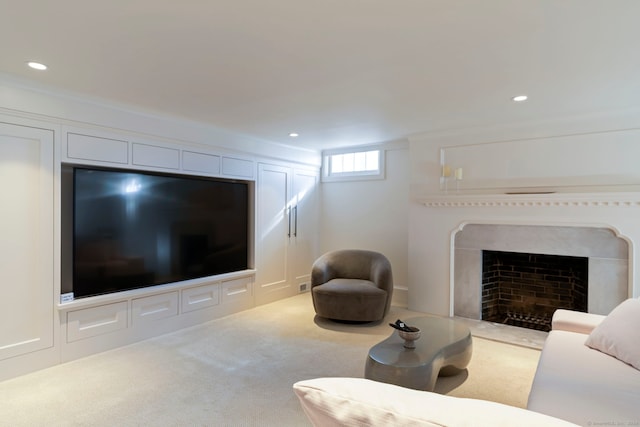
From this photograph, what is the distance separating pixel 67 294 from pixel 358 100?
124 inches

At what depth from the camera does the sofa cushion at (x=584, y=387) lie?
4.92 feet

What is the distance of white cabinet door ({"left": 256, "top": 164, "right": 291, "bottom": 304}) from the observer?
4992mm

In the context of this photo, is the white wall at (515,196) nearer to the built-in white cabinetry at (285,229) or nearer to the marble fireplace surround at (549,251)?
the marble fireplace surround at (549,251)

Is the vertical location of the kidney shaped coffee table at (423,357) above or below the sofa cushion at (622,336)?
below

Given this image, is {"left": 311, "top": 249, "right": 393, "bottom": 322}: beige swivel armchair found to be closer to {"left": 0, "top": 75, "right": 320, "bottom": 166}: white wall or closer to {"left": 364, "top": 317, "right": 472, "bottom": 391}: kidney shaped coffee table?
{"left": 364, "top": 317, "right": 472, "bottom": 391}: kidney shaped coffee table

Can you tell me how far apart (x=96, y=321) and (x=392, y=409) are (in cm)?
350

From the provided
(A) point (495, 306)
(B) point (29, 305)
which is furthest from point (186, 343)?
(A) point (495, 306)

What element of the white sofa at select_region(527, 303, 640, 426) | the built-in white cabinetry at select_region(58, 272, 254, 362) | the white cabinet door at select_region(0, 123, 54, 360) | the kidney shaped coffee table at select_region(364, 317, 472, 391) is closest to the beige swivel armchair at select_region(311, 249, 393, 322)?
the kidney shaped coffee table at select_region(364, 317, 472, 391)

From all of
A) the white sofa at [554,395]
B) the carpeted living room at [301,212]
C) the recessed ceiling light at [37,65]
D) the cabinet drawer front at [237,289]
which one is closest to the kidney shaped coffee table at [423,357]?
the carpeted living room at [301,212]

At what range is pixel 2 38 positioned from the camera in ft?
6.84

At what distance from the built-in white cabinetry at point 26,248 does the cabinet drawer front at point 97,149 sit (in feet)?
0.53

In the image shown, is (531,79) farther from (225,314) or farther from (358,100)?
(225,314)

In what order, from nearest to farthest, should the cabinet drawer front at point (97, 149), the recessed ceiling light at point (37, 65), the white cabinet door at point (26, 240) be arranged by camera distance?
the recessed ceiling light at point (37, 65)
the white cabinet door at point (26, 240)
the cabinet drawer front at point (97, 149)

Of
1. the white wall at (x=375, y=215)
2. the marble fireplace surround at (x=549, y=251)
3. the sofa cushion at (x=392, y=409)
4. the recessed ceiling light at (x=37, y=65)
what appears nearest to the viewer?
the sofa cushion at (x=392, y=409)
